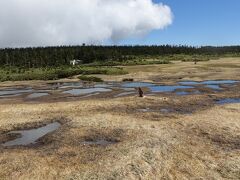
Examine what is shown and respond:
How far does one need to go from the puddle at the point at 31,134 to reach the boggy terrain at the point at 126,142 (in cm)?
66

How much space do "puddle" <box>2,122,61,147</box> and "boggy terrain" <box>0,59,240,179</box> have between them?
0.66 meters

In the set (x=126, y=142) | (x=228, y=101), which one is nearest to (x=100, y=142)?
(x=126, y=142)

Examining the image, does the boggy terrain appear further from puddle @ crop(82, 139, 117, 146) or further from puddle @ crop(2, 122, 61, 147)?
puddle @ crop(2, 122, 61, 147)

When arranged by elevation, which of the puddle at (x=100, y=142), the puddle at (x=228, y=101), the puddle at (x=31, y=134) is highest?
the puddle at (x=228, y=101)

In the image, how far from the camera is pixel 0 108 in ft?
136

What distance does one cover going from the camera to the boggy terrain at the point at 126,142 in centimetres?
2064

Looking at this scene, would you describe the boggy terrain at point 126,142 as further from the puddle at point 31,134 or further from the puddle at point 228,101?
the puddle at point 228,101

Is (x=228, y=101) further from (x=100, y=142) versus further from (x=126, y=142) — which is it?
(x=100, y=142)

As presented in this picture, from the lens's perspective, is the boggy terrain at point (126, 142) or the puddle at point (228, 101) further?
the puddle at point (228, 101)

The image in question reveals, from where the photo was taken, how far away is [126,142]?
25.7 meters

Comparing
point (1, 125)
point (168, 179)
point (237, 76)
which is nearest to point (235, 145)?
point (168, 179)

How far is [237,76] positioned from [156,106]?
39.3 metres

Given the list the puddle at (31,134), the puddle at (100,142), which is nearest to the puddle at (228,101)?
the puddle at (31,134)

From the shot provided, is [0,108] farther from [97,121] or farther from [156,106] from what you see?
[156,106]
